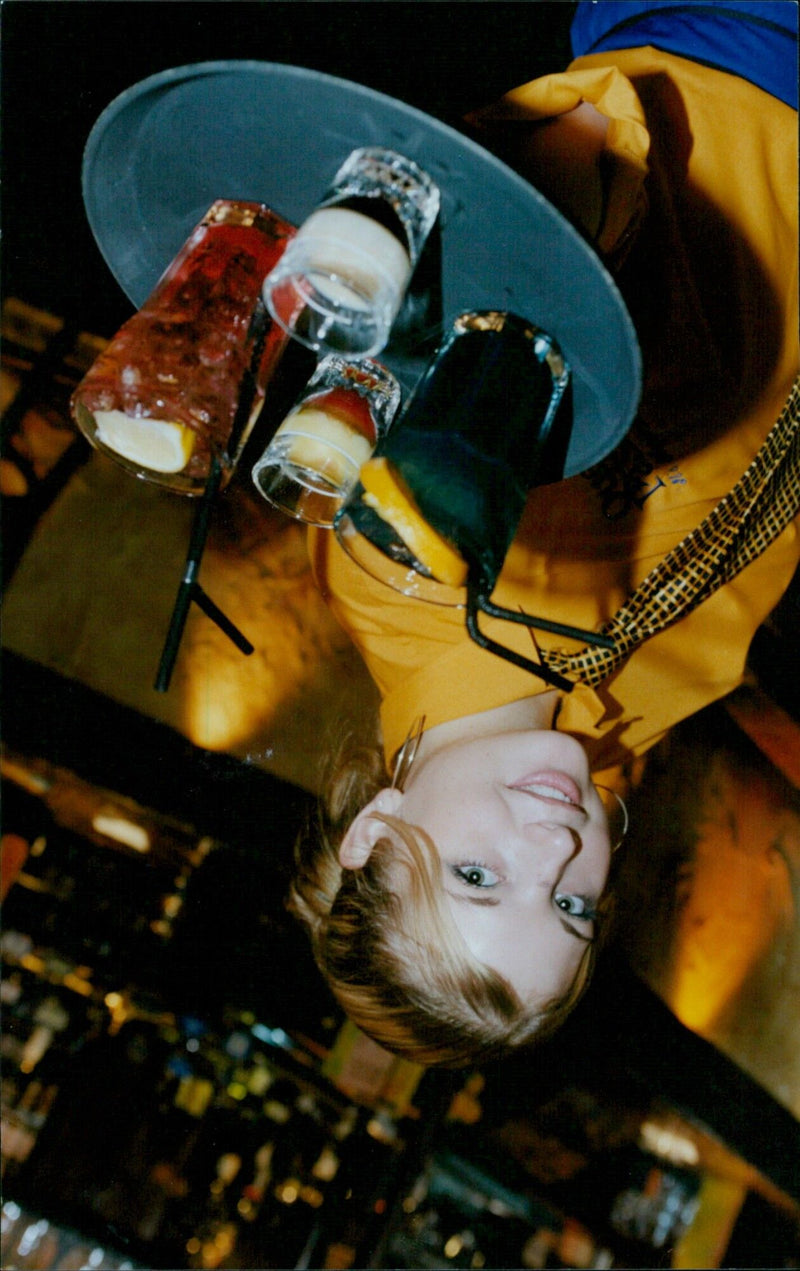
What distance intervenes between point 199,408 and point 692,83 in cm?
91

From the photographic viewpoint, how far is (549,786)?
1219 millimetres

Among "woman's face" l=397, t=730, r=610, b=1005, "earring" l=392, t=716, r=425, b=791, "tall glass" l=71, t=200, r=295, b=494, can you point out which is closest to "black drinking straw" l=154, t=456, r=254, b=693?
"tall glass" l=71, t=200, r=295, b=494

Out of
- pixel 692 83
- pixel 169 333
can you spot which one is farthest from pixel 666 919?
pixel 169 333

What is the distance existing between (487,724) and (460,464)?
78 centimetres

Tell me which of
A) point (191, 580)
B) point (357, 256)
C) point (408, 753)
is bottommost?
point (408, 753)

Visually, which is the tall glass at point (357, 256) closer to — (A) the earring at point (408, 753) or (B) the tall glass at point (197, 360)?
(B) the tall glass at point (197, 360)

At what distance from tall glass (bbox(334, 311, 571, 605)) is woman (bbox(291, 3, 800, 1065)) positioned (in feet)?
0.93

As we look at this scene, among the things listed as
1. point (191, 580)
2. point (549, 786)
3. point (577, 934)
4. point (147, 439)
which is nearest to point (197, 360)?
point (147, 439)

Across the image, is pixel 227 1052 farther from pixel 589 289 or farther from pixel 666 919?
pixel 589 289

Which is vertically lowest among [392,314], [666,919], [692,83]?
[666,919]

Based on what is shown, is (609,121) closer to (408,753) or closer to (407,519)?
(407,519)

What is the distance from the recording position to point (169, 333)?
2.45ft

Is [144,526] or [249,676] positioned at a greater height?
[144,526]

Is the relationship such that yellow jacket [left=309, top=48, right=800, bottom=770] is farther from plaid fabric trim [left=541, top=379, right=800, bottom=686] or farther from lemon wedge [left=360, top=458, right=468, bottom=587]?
lemon wedge [left=360, top=458, right=468, bottom=587]
